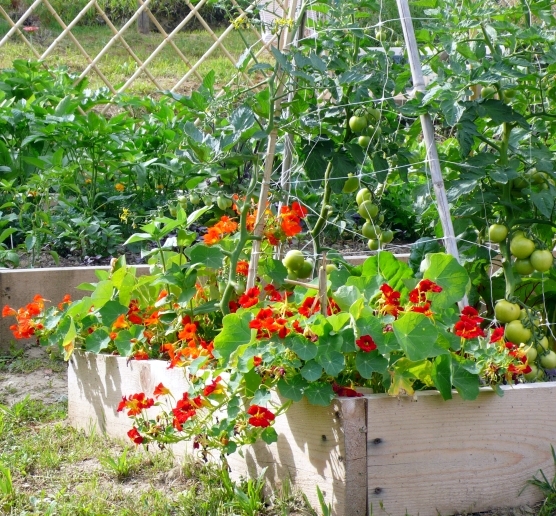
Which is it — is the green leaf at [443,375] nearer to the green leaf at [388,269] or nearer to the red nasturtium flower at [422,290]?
the red nasturtium flower at [422,290]

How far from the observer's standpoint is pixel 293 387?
1.50 meters

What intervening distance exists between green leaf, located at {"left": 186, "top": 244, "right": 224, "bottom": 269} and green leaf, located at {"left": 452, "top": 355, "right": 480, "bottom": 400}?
57cm

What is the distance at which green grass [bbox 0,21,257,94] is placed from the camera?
718 cm

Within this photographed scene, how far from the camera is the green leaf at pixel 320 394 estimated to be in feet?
4.88

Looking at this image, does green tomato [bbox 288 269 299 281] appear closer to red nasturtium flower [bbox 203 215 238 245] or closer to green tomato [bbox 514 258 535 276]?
red nasturtium flower [bbox 203 215 238 245]

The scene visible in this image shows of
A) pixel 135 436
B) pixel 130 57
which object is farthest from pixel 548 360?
pixel 130 57

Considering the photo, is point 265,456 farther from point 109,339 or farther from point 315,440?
point 109,339

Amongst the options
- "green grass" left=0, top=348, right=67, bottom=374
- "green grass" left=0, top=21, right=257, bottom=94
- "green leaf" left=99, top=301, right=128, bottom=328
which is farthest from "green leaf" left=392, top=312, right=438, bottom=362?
"green grass" left=0, top=21, right=257, bottom=94

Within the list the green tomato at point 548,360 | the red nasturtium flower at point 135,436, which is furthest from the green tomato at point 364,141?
the red nasturtium flower at point 135,436

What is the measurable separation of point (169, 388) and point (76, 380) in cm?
35

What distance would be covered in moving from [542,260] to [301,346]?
596 mm

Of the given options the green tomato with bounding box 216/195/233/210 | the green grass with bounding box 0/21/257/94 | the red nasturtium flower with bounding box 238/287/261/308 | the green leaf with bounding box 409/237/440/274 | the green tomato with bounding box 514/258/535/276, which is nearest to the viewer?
the red nasturtium flower with bounding box 238/287/261/308

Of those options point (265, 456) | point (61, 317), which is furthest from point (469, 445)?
point (61, 317)

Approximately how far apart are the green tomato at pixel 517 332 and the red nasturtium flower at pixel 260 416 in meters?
0.58
